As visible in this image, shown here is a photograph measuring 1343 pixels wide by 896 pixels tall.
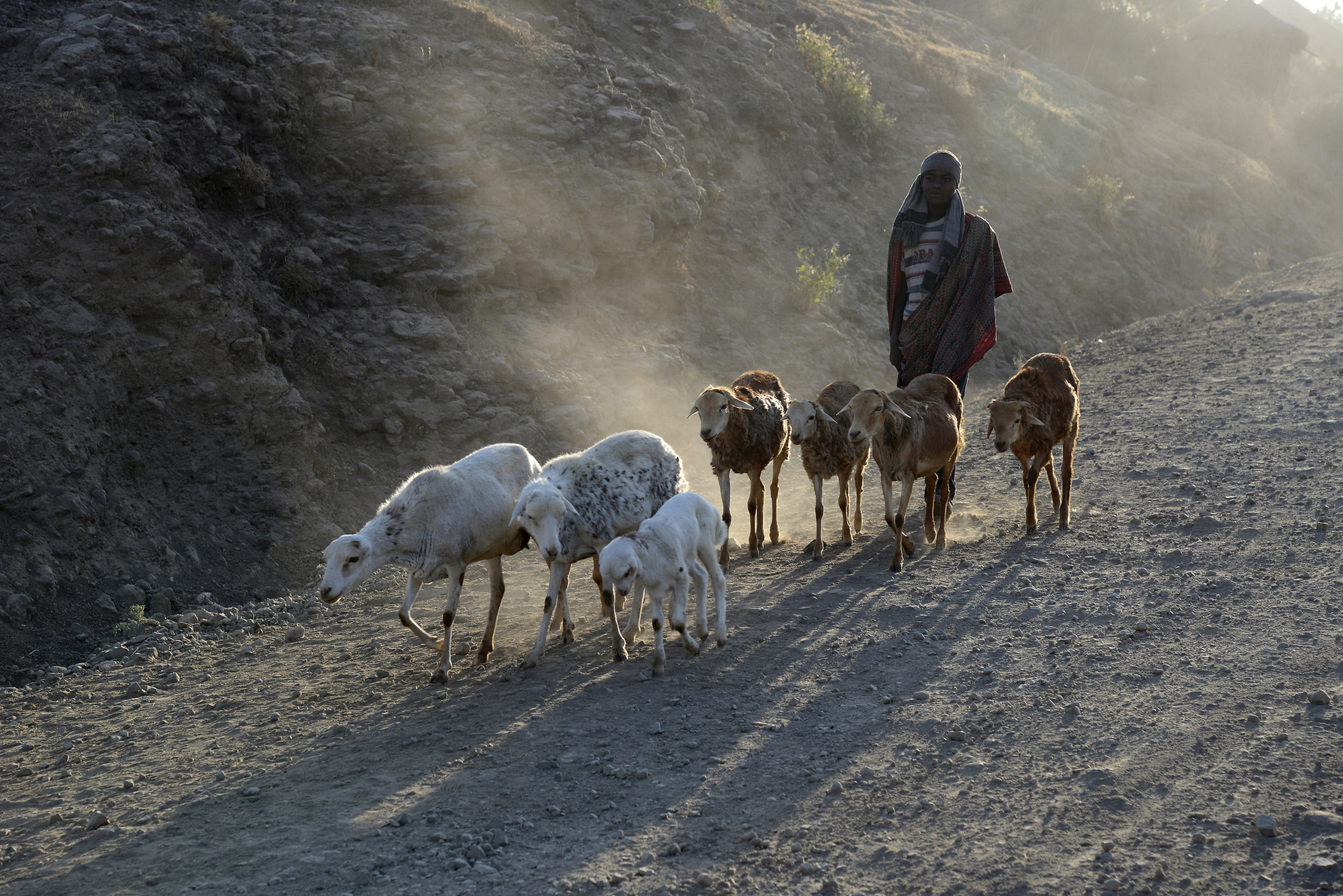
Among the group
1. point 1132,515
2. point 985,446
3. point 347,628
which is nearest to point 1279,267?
point 985,446

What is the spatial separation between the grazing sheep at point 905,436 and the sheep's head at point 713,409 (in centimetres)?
106

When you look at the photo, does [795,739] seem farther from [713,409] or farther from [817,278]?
[817,278]

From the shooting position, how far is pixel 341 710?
248 inches

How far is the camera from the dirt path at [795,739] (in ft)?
13.9

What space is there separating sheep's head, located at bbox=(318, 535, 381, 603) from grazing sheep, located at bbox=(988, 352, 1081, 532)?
5531mm

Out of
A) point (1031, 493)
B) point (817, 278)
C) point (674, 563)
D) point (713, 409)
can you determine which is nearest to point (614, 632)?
point (674, 563)

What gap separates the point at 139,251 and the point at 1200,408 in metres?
13.0

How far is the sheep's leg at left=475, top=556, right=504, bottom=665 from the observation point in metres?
6.93

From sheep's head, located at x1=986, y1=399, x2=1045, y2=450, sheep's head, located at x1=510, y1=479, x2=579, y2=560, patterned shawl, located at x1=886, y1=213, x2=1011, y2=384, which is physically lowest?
sheep's head, located at x1=510, y1=479, x2=579, y2=560

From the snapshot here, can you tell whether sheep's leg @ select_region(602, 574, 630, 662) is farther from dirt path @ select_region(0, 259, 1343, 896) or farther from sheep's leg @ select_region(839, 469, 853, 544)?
sheep's leg @ select_region(839, 469, 853, 544)

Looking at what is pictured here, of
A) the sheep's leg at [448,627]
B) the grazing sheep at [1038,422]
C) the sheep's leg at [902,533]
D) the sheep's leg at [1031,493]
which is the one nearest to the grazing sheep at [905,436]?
the sheep's leg at [902,533]

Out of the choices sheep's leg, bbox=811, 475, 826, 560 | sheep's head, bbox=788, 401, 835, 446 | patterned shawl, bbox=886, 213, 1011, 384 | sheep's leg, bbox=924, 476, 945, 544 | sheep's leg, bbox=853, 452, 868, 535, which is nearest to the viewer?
sheep's head, bbox=788, 401, 835, 446

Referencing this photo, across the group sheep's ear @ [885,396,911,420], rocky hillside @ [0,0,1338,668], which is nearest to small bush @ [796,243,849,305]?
rocky hillside @ [0,0,1338,668]

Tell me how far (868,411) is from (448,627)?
3903mm
